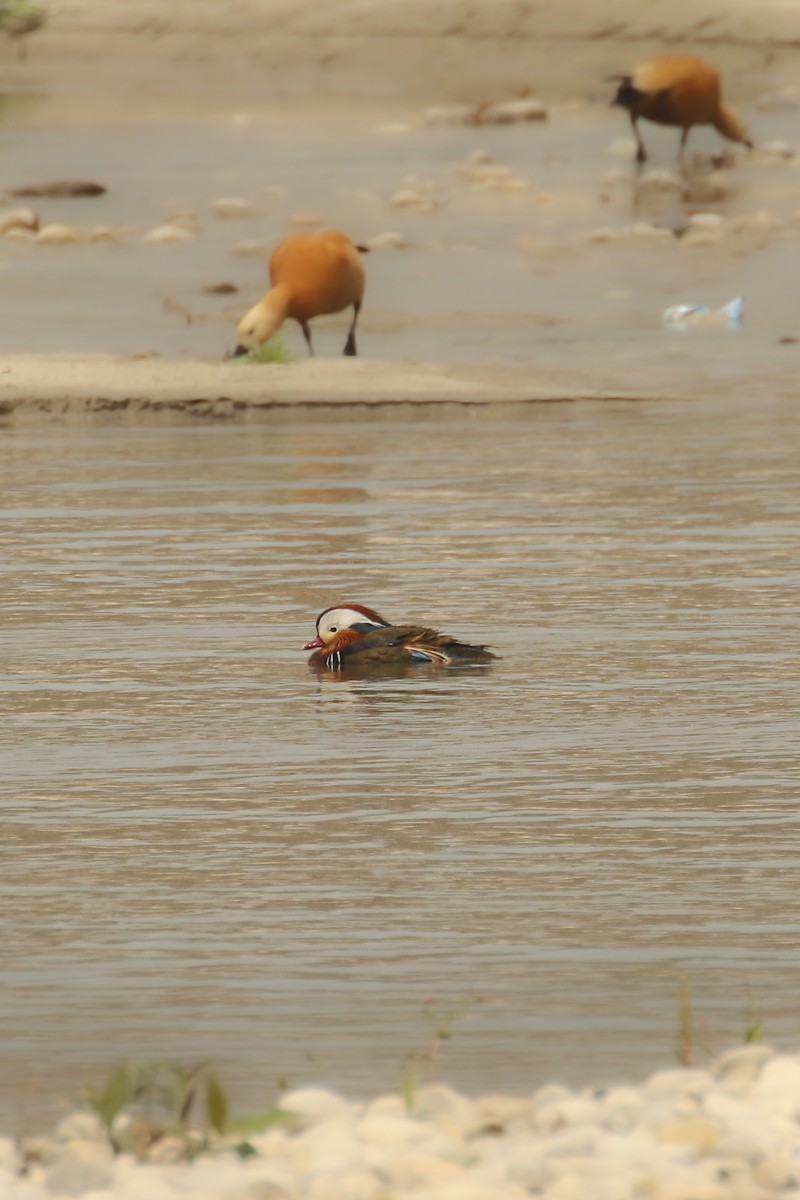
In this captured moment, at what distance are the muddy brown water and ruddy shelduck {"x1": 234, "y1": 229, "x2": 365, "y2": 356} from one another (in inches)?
170

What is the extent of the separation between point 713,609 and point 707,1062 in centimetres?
459

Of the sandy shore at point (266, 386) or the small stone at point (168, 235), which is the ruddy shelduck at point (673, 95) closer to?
the small stone at point (168, 235)

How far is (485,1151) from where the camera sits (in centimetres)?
425

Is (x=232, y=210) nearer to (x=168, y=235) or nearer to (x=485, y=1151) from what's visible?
(x=168, y=235)

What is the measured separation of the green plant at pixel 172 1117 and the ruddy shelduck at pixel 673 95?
24.4 m

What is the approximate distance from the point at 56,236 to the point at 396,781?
1626cm

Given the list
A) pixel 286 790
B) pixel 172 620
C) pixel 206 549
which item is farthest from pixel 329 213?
pixel 286 790

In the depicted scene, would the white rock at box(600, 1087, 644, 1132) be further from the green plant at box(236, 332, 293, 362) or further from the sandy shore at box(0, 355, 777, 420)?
the green plant at box(236, 332, 293, 362)

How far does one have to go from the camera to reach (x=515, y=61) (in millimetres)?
40875

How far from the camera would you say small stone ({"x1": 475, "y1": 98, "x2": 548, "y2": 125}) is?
3312cm

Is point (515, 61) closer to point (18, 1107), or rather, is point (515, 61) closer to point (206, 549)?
point (206, 549)

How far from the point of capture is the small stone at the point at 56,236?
22.5m

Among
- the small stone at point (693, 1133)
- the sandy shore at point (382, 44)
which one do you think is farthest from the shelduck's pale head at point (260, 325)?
the sandy shore at point (382, 44)

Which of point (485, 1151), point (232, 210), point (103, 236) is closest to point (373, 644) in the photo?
point (485, 1151)
